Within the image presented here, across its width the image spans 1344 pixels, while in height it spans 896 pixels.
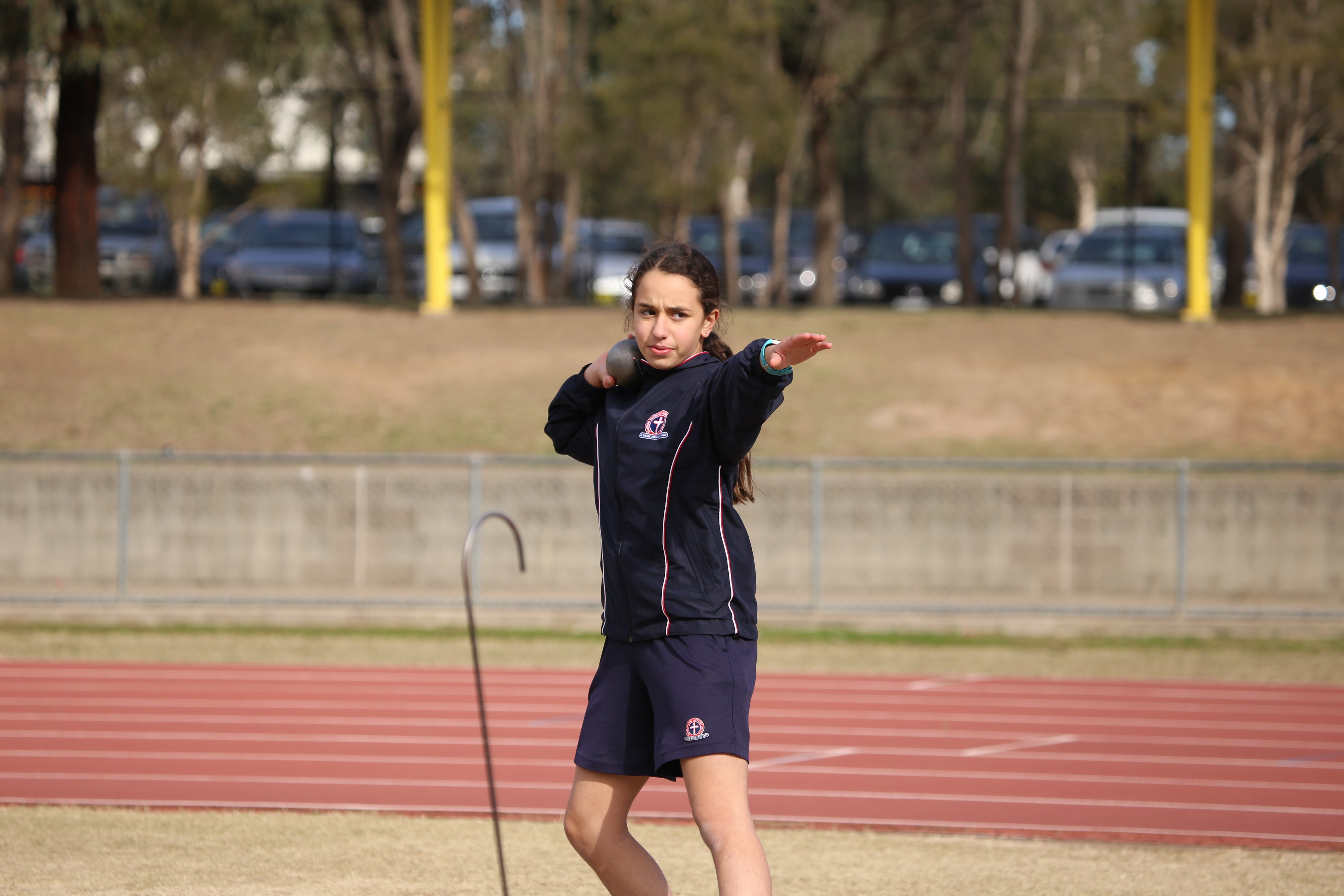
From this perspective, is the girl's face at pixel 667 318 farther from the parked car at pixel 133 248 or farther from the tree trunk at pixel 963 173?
the parked car at pixel 133 248

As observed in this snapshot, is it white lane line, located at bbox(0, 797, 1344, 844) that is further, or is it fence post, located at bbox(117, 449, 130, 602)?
fence post, located at bbox(117, 449, 130, 602)

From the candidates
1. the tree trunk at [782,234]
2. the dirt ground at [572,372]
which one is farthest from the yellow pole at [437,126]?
the tree trunk at [782,234]

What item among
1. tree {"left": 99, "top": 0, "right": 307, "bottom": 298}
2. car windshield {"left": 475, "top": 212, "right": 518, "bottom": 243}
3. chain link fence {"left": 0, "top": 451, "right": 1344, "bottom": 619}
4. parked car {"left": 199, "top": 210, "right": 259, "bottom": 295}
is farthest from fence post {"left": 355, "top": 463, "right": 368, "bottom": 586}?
car windshield {"left": 475, "top": 212, "right": 518, "bottom": 243}

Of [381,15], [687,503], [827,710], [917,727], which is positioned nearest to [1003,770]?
[917,727]

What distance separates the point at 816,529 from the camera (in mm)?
14031

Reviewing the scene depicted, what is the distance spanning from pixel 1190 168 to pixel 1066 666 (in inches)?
420

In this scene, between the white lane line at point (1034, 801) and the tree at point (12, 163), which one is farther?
the tree at point (12, 163)

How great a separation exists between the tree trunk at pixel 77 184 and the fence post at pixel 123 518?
9088mm

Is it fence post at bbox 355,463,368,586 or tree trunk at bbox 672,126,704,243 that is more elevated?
tree trunk at bbox 672,126,704,243

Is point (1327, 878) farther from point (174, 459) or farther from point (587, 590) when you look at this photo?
point (174, 459)

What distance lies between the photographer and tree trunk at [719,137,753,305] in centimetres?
2338

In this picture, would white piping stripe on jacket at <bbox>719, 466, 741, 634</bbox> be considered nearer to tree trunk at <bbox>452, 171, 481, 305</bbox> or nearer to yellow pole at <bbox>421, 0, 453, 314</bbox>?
yellow pole at <bbox>421, 0, 453, 314</bbox>

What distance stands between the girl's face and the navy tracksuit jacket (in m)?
0.06

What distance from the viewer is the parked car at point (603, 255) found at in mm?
27109
